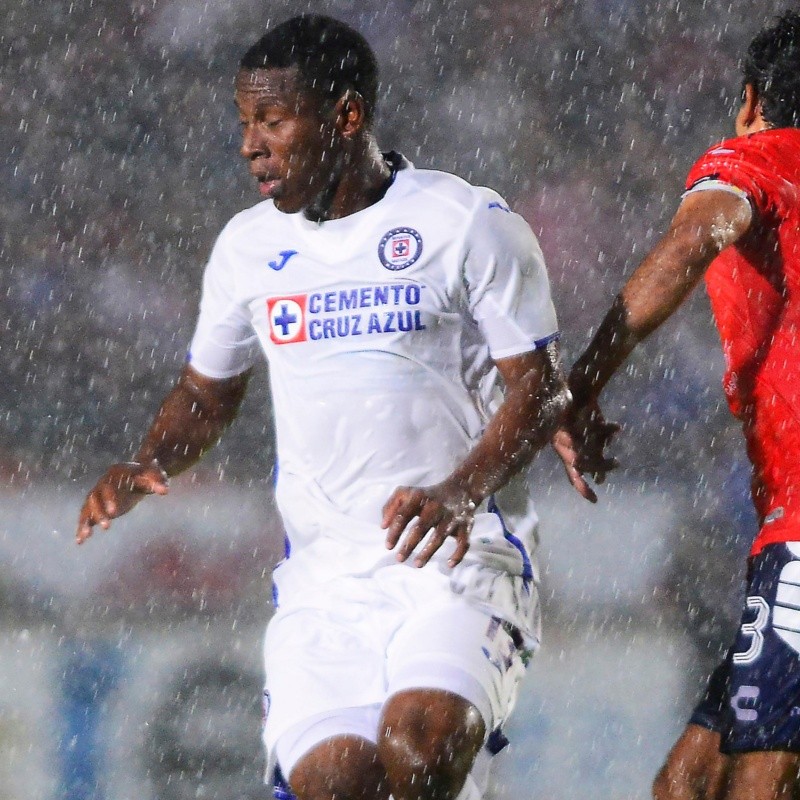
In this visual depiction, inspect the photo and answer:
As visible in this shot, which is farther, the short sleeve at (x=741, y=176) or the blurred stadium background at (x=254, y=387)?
the blurred stadium background at (x=254, y=387)

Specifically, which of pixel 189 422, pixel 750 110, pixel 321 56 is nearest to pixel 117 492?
pixel 189 422

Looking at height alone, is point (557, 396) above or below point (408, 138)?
above

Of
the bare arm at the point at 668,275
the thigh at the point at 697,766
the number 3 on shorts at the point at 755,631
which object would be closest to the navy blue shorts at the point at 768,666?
the number 3 on shorts at the point at 755,631

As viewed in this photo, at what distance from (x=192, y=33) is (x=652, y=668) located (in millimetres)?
3239

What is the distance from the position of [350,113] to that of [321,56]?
0.14 m

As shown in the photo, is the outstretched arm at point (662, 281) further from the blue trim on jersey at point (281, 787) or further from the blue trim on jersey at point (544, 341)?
the blue trim on jersey at point (281, 787)

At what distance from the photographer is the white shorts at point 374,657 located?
8.47 feet

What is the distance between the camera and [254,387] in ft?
17.7

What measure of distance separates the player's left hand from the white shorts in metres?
0.18

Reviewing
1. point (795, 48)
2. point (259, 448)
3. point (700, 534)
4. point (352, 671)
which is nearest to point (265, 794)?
point (259, 448)

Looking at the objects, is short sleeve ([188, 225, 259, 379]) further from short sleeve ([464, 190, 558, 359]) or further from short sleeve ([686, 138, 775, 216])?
short sleeve ([686, 138, 775, 216])

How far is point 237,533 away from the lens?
505cm

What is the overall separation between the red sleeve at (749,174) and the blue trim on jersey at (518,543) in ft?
2.66

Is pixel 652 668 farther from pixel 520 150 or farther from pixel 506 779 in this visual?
pixel 520 150
